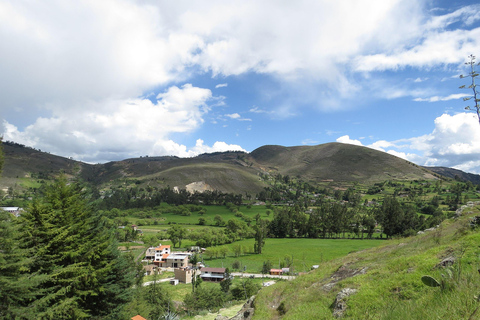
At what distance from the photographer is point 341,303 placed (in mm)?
9406

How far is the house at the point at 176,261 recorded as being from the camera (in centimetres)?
8406

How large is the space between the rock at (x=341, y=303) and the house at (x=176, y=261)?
83144 mm

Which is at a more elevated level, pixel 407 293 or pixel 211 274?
pixel 407 293

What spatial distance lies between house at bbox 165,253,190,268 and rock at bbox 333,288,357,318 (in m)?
83.1

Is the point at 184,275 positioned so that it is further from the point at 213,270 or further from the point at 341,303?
the point at 341,303

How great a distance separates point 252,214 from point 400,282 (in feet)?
495

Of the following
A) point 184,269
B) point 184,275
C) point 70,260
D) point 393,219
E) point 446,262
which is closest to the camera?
point 446,262

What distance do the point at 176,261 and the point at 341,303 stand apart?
86022mm

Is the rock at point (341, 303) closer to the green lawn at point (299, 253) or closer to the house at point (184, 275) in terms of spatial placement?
the green lawn at point (299, 253)

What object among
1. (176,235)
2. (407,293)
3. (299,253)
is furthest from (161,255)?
(407,293)

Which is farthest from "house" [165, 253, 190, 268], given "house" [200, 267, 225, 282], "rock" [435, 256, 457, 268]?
"rock" [435, 256, 457, 268]

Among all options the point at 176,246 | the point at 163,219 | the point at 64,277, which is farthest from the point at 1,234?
the point at 163,219

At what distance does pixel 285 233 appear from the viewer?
11494cm

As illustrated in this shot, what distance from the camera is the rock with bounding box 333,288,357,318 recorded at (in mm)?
8955
